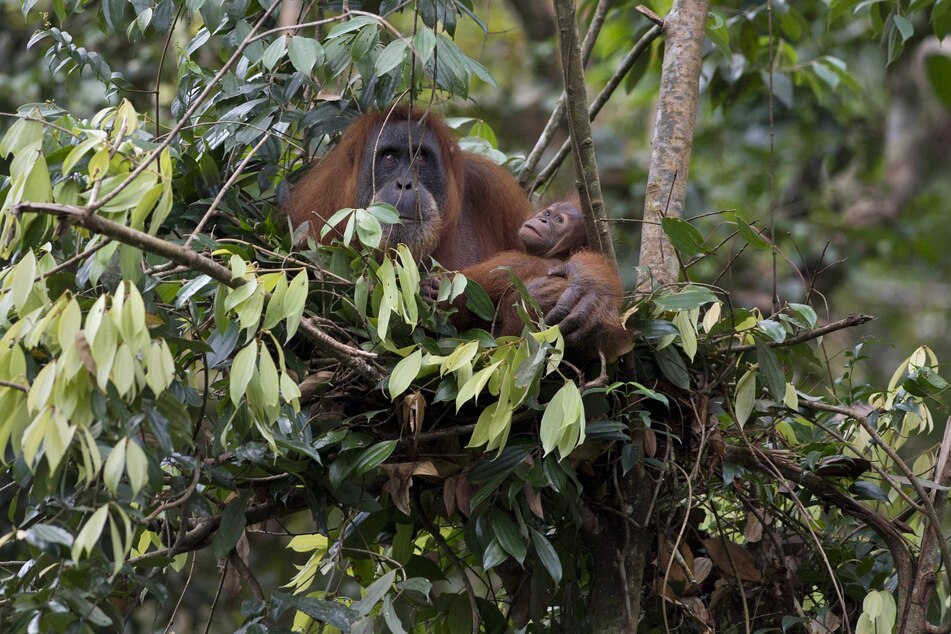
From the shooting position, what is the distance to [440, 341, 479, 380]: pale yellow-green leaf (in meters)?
2.39

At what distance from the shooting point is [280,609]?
243 cm

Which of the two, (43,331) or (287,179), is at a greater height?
(43,331)

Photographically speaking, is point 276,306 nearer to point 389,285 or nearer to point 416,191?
point 389,285

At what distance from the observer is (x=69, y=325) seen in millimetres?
1739

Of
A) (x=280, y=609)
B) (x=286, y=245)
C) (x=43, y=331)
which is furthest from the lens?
(x=286, y=245)

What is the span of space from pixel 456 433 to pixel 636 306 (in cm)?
58

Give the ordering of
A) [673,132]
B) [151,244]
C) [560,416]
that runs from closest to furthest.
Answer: [151,244] → [560,416] → [673,132]

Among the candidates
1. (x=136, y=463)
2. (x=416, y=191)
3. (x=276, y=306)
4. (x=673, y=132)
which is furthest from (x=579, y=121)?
(x=136, y=463)

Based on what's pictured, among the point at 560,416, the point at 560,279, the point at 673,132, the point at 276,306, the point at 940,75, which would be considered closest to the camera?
the point at 276,306

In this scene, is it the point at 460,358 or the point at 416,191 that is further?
the point at 416,191

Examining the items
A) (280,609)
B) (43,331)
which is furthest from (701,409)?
(43,331)

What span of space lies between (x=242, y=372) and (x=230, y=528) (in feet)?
2.33

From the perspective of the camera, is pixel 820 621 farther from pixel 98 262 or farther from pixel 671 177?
pixel 98 262

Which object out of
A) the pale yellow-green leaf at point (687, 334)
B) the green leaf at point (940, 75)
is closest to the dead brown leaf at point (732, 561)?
the pale yellow-green leaf at point (687, 334)
